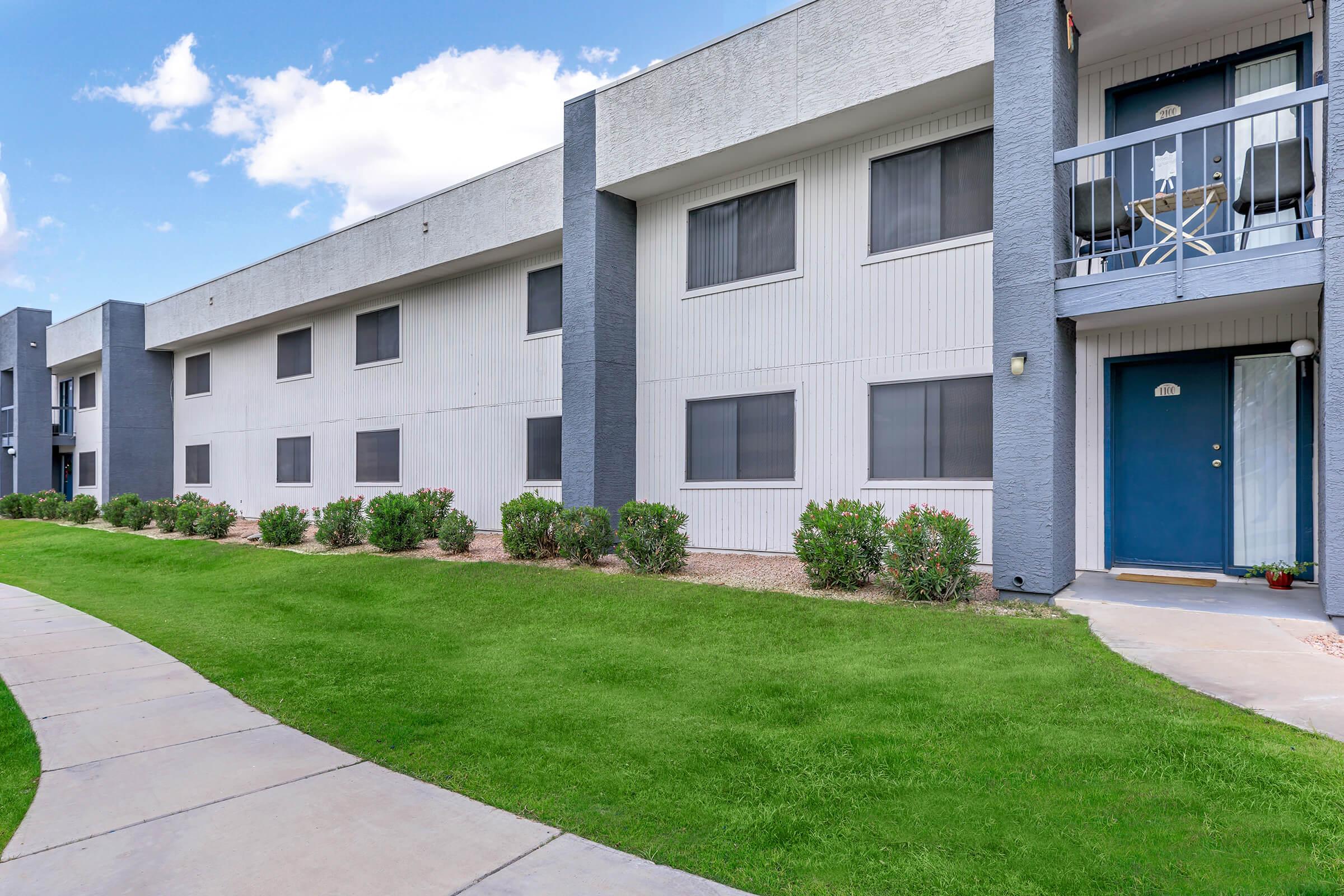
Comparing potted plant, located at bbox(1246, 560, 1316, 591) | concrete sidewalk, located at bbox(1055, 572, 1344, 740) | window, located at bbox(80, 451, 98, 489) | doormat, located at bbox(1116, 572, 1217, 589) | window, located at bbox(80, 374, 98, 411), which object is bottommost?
concrete sidewalk, located at bbox(1055, 572, 1344, 740)

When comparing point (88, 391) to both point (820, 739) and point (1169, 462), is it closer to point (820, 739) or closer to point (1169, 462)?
point (820, 739)

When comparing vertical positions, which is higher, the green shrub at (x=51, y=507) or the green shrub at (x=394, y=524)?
the green shrub at (x=394, y=524)

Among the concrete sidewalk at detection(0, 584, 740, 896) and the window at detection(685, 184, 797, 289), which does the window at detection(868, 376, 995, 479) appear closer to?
the window at detection(685, 184, 797, 289)

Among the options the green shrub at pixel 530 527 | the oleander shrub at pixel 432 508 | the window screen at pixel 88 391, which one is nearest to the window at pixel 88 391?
the window screen at pixel 88 391

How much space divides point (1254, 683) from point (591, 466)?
28.7 ft

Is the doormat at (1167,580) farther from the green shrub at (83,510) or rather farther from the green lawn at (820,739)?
the green shrub at (83,510)

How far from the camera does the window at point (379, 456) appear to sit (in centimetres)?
1689

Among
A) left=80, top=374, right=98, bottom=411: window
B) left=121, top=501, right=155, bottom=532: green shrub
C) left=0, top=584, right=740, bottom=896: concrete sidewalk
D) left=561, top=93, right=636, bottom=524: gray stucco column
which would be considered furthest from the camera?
left=80, top=374, right=98, bottom=411: window

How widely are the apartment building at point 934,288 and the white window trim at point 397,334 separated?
0.96 metres

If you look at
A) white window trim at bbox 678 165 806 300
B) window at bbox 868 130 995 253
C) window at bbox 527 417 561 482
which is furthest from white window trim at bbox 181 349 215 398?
window at bbox 868 130 995 253

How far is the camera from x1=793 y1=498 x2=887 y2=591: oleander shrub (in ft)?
27.3

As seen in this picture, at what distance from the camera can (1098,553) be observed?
8.91 meters

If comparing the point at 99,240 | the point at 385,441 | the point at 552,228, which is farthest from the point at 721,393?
the point at 99,240

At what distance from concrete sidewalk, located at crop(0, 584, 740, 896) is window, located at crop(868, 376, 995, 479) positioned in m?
7.44
